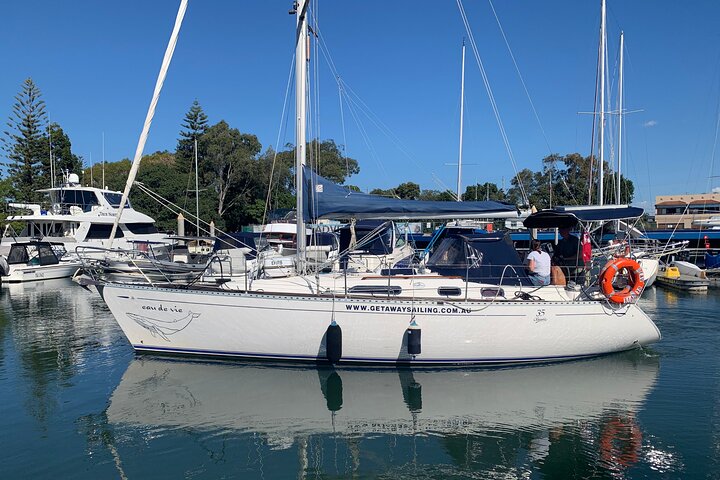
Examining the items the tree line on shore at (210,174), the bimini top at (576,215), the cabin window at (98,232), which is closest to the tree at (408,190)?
the tree line on shore at (210,174)

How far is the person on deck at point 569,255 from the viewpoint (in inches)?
429

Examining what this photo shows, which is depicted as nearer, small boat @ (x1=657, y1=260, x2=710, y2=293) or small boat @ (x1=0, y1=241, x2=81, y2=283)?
small boat @ (x1=657, y1=260, x2=710, y2=293)

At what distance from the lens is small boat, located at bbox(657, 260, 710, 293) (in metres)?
21.9

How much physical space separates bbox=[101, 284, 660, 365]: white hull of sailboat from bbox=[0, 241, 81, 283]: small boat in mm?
19244

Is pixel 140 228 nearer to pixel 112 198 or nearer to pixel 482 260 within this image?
pixel 112 198

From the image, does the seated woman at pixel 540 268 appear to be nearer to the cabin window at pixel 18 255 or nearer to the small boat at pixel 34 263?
the small boat at pixel 34 263

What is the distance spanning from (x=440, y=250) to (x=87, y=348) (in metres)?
8.19

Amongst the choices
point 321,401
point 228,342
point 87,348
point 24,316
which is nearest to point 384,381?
point 321,401

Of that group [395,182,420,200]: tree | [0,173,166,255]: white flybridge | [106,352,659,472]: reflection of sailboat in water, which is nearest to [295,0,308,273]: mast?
[106,352,659,472]: reflection of sailboat in water

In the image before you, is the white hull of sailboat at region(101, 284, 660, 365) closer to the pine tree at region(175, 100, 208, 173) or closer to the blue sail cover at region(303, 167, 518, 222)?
the blue sail cover at region(303, 167, 518, 222)

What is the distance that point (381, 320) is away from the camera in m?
8.99

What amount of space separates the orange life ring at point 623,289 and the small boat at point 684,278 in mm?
14798

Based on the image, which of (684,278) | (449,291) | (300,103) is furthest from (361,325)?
(684,278)

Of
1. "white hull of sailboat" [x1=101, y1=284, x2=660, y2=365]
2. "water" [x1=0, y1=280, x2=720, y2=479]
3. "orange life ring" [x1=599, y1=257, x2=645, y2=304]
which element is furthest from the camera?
"orange life ring" [x1=599, y1=257, x2=645, y2=304]
